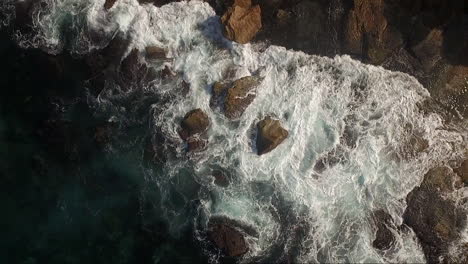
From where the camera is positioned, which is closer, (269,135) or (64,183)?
(269,135)

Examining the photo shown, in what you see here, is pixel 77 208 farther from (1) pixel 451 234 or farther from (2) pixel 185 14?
(1) pixel 451 234

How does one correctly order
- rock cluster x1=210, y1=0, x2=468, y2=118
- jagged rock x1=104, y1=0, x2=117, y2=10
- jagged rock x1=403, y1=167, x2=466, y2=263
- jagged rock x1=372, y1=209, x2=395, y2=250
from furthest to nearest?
jagged rock x1=104, y1=0, x2=117, y2=10, rock cluster x1=210, y1=0, x2=468, y2=118, jagged rock x1=372, y1=209, x2=395, y2=250, jagged rock x1=403, y1=167, x2=466, y2=263

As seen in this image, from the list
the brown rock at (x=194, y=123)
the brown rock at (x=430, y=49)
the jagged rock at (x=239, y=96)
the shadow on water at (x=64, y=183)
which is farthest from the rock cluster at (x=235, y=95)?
the brown rock at (x=430, y=49)

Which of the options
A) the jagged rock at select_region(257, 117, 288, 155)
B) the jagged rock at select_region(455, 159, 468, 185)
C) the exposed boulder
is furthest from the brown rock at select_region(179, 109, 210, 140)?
the jagged rock at select_region(455, 159, 468, 185)

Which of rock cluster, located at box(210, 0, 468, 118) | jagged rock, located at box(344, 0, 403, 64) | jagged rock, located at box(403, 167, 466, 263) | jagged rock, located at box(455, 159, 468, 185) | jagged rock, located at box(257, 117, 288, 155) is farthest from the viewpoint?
jagged rock, located at box(344, 0, 403, 64)

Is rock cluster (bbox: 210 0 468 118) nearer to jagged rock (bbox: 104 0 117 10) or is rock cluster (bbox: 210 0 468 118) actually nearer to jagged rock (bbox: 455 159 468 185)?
jagged rock (bbox: 455 159 468 185)

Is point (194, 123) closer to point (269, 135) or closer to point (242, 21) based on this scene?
point (269, 135)

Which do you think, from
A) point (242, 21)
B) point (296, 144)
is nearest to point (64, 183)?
point (296, 144)
